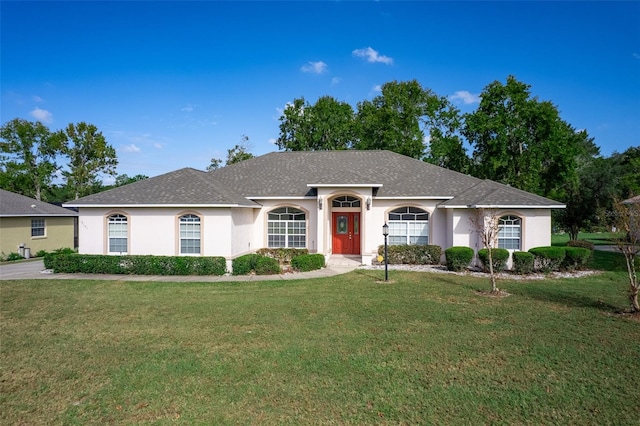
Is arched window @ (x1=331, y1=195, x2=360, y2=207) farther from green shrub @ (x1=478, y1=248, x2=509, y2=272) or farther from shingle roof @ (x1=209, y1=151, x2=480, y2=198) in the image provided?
green shrub @ (x1=478, y1=248, x2=509, y2=272)

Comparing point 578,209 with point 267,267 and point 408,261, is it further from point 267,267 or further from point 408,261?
point 267,267

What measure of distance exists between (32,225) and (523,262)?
3035cm

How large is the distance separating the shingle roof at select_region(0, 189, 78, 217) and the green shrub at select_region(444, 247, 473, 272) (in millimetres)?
26310

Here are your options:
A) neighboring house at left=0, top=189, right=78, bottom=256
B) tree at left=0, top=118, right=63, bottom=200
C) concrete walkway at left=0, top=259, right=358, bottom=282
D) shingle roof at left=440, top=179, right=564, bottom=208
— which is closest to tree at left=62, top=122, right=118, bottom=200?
tree at left=0, top=118, right=63, bottom=200

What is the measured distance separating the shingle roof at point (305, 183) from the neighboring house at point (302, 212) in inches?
2.3

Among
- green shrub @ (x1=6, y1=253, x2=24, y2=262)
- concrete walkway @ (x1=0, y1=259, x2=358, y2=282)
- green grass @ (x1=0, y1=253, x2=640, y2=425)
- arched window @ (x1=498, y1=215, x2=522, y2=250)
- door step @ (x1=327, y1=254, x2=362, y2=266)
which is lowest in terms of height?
green grass @ (x1=0, y1=253, x2=640, y2=425)

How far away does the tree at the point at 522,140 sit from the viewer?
28500mm

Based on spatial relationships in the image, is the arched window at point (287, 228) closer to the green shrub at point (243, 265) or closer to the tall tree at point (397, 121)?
the green shrub at point (243, 265)

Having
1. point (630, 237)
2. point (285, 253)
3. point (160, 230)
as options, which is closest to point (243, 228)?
point (285, 253)

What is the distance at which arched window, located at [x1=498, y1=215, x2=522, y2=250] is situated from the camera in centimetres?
1660

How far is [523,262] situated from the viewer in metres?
15.1

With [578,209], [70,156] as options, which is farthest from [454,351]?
[70,156]

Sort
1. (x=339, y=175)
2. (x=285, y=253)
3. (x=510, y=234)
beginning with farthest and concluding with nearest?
(x=339, y=175), (x=285, y=253), (x=510, y=234)

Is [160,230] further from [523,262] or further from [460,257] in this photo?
[523,262]
